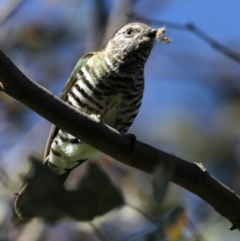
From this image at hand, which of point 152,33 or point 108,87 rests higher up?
point 152,33

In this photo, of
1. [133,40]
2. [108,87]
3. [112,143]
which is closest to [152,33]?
[133,40]

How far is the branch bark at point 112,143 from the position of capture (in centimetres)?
235

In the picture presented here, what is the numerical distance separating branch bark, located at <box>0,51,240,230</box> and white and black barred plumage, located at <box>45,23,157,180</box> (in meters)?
0.95

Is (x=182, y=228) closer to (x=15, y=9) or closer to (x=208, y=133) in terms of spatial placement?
(x=15, y=9)

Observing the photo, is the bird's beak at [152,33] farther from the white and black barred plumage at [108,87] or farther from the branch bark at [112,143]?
the branch bark at [112,143]

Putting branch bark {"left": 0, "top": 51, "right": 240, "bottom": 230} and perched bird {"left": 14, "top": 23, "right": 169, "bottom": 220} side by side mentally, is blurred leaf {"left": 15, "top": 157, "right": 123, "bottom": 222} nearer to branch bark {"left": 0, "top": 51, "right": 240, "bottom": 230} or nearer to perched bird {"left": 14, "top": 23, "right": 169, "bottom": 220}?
branch bark {"left": 0, "top": 51, "right": 240, "bottom": 230}

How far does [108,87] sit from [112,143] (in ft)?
3.47

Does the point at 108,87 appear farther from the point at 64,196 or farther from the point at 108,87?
the point at 64,196

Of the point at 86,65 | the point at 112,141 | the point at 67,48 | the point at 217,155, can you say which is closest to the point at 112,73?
the point at 86,65

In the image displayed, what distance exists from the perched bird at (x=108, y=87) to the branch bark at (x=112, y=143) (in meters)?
0.95

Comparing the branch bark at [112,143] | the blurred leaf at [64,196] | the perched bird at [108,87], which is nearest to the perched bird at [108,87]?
the perched bird at [108,87]

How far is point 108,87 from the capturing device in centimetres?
380

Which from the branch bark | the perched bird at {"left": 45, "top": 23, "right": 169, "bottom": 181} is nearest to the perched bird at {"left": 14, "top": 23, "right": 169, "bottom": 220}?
the perched bird at {"left": 45, "top": 23, "right": 169, "bottom": 181}

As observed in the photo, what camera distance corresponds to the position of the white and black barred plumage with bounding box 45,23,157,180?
3781mm
